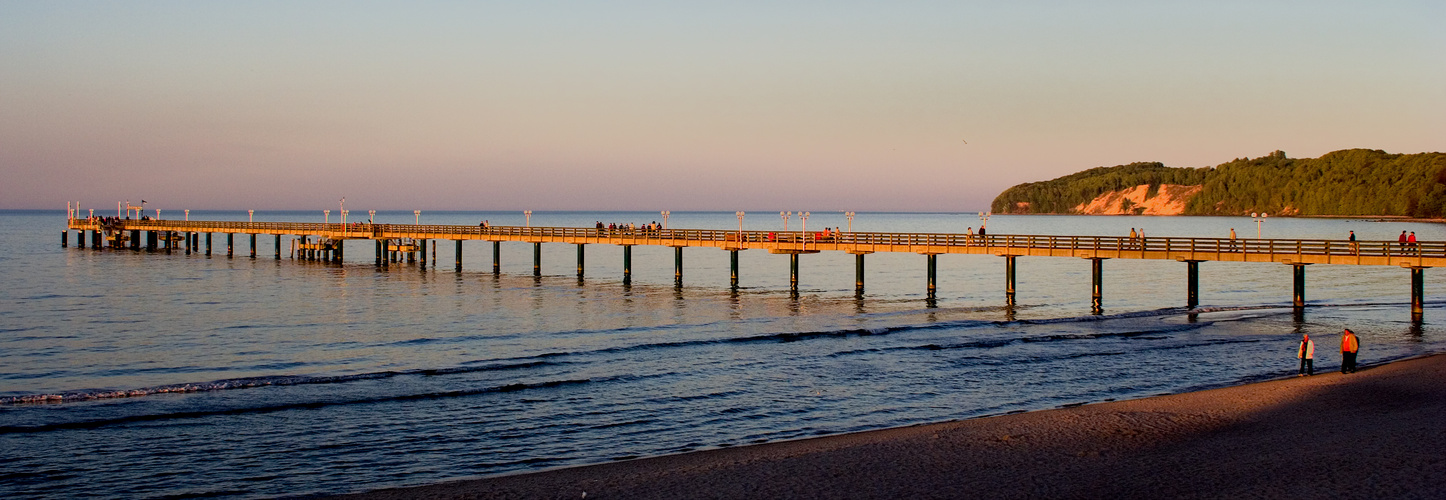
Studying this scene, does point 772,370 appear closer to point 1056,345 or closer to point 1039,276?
point 1056,345

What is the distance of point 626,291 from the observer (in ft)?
181

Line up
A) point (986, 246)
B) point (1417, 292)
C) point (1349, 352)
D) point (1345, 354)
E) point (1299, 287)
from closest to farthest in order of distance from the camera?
point (1349, 352) → point (1345, 354) → point (1417, 292) → point (1299, 287) → point (986, 246)

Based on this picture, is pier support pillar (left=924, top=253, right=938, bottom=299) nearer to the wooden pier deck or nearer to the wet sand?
the wooden pier deck

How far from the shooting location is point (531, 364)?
94.2 ft

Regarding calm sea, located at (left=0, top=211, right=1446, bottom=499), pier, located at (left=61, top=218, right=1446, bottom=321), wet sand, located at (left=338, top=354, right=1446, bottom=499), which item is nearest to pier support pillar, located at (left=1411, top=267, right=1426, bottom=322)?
→ pier, located at (left=61, top=218, right=1446, bottom=321)

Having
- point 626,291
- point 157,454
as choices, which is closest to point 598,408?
point 157,454

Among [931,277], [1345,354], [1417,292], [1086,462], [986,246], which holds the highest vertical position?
[986,246]

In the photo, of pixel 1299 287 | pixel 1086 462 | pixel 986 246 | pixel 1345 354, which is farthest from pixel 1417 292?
pixel 1086 462

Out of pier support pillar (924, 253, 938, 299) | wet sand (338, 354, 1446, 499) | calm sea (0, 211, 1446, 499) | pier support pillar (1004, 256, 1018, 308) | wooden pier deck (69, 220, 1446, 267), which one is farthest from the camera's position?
pier support pillar (924, 253, 938, 299)

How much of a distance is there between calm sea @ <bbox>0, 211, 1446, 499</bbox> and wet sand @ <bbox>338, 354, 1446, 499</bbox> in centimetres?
154

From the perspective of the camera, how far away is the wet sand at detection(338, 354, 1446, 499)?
1506 centimetres

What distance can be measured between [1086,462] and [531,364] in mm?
16079

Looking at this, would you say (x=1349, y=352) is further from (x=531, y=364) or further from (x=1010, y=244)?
(x=1010, y=244)

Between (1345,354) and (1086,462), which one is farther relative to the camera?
(1345,354)
